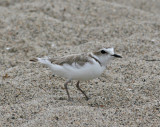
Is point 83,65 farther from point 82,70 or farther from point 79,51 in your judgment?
point 79,51

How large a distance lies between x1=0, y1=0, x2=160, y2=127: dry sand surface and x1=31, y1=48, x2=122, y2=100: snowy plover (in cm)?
37

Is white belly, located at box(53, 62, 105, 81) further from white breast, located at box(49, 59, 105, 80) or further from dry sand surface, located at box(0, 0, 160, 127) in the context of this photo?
dry sand surface, located at box(0, 0, 160, 127)

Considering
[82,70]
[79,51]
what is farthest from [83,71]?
[79,51]

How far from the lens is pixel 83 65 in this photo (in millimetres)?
3898

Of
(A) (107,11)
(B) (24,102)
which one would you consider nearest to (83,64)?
(B) (24,102)

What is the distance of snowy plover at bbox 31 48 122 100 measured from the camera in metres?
3.88

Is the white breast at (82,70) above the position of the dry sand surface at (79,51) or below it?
above

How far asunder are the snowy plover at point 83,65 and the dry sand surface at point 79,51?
37cm

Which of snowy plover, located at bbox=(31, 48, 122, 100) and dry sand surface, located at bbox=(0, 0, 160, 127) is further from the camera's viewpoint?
snowy plover, located at bbox=(31, 48, 122, 100)

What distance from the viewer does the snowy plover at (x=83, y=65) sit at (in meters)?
3.88

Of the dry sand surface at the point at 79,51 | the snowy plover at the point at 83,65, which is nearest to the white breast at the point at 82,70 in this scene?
the snowy plover at the point at 83,65

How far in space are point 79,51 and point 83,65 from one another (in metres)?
1.70

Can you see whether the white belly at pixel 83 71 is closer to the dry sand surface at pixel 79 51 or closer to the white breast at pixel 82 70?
the white breast at pixel 82 70

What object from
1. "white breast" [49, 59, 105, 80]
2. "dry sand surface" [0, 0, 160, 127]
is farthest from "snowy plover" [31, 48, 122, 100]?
"dry sand surface" [0, 0, 160, 127]
